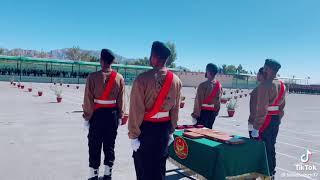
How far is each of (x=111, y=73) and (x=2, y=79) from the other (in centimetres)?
4707

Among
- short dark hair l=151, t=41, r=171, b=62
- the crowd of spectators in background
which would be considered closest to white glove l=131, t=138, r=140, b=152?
short dark hair l=151, t=41, r=171, b=62

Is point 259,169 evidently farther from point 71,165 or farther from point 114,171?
point 71,165

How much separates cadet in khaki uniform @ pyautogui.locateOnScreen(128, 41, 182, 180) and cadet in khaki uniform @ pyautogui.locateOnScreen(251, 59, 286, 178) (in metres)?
2.26

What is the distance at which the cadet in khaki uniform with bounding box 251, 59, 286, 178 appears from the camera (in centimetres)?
566

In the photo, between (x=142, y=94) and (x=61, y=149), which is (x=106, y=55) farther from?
(x=61, y=149)

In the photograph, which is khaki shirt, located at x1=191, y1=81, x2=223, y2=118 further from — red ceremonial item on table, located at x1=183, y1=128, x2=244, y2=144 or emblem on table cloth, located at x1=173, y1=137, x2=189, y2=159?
emblem on table cloth, located at x1=173, y1=137, x2=189, y2=159

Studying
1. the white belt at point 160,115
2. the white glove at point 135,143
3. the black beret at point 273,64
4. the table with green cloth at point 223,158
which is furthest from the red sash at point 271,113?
the white glove at point 135,143

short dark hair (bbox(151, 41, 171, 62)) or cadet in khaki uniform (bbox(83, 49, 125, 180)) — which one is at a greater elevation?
short dark hair (bbox(151, 41, 171, 62))

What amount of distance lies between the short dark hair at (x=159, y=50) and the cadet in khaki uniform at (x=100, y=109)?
5.54 feet

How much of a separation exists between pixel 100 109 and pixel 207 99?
2588mm

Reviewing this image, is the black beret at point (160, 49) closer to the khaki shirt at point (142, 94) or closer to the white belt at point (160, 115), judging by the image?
the khaki shirt at point (142, 94)

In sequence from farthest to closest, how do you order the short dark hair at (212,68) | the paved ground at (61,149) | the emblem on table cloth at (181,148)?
the short dark hair at (212,68), the paved ground at (61,149), the emblem on table cloth at (181,148)

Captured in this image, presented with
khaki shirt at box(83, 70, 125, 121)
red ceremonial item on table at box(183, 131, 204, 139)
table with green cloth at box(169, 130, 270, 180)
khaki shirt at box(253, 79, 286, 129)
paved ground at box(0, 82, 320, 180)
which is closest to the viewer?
table with green cloth at box(169, 130, 270, 180)

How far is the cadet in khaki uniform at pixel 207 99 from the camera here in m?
6.88
